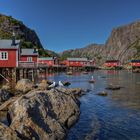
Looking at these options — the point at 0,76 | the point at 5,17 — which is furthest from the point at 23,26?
the point at 0,76

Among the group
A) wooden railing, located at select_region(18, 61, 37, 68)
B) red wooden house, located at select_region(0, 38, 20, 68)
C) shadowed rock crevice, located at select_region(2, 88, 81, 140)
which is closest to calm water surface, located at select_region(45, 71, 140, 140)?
shadowed rock crevice, located at select_region(2, 88, 81, 140)

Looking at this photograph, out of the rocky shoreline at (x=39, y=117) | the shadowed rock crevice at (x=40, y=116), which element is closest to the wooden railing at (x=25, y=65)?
the rocky shoreline at (x=39, y=117)

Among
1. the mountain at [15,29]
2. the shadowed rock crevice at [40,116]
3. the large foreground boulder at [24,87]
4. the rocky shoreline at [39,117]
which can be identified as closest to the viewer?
the rocky shoreline at [39,117]

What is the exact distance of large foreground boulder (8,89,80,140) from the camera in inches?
583

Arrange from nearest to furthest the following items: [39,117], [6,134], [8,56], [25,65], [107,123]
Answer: [6,134]
[39,117]
[107,123]
[8,56]
[25,65]

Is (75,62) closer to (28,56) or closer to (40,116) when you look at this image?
(28,56)

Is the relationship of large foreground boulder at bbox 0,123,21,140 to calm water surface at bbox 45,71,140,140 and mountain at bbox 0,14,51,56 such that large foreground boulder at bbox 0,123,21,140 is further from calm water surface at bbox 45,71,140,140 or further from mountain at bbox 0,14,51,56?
mountain at bbox 0,14,51,56

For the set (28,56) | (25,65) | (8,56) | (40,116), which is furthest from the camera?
(28,56)

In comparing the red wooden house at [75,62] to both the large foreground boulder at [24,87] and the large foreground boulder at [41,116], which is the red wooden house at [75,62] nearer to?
the large foreground boulder at [24,87]

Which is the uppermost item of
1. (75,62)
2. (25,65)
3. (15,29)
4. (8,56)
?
(15,29)

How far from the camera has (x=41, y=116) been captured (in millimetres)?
16812

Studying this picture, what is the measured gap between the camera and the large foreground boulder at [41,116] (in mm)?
14805

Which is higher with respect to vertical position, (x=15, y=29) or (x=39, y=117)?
(x=15, y=29)

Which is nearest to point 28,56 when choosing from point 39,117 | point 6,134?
point 39,117
